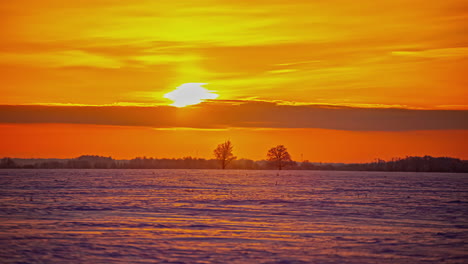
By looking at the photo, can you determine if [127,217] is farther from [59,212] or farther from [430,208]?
[430,208]

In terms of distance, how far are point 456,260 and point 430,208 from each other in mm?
27412

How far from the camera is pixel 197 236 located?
33.6 meters

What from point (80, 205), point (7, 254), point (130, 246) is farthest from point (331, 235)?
point (80, 205)

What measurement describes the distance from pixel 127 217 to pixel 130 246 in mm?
13571

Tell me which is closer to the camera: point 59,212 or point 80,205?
point 59,212

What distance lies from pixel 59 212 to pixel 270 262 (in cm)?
2593

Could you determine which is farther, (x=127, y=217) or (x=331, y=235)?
(x=127, y=217)

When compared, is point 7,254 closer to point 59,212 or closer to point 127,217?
point 127,217

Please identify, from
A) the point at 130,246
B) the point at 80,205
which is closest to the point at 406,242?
the point at 130,246

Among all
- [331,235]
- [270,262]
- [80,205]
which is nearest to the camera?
[270,262]

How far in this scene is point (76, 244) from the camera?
30797mm

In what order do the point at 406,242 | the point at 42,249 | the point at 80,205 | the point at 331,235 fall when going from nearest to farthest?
the point at 42,249 → the point at 406,242 → the point at 331,235 → the point at 80,205

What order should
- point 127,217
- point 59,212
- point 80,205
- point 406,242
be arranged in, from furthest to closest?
point 80,205
point 59,212
point 127,217
point 406,242

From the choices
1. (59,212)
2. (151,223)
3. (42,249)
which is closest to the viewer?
(42,249)
